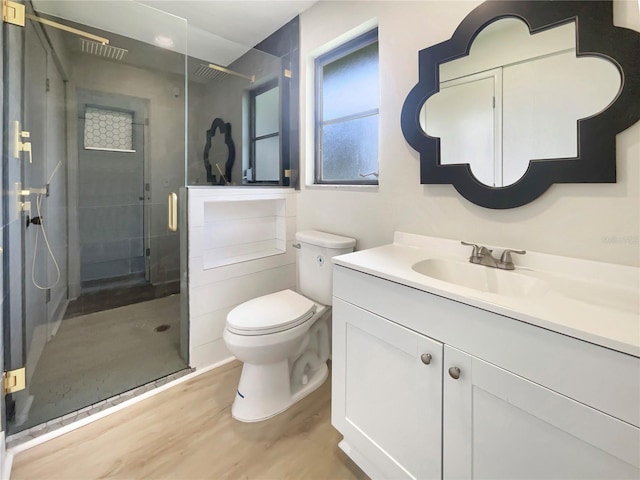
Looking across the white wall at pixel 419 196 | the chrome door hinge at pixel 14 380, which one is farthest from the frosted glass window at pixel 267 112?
the chrome door hinge at pixel 14 380

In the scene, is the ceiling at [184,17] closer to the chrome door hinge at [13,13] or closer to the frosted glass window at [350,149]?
the chrome door hinge at [13,13]

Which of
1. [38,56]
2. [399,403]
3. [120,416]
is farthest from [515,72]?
[38,56]

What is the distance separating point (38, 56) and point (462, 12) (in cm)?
225

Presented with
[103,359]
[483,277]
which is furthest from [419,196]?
[103,359]

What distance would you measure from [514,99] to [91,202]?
290 centimetres

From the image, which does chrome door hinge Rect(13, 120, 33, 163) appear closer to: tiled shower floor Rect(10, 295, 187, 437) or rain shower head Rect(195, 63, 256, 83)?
tiled shower floor Rect(10, 295, 187, 437)

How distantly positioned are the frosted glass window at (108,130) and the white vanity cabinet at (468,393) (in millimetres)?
2490

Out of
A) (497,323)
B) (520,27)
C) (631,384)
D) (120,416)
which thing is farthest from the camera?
(120,416)

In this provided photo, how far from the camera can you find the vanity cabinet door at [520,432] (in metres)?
0.63

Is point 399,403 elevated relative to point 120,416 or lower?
elevated

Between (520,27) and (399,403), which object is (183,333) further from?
(520,27)

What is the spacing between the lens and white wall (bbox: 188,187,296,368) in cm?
185

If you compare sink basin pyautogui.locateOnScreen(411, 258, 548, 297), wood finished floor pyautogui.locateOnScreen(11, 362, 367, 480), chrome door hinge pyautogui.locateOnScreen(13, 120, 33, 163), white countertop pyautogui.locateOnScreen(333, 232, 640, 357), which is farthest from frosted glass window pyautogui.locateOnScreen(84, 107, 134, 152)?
sink basin pyautogui.locateOnScreen(411, 258, 548, 297)

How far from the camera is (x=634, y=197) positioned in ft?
3.03
